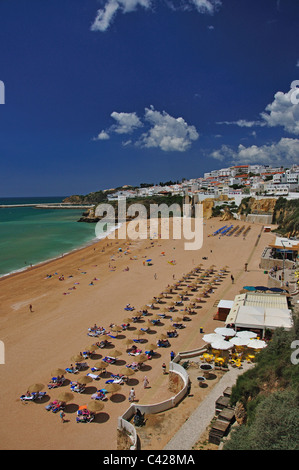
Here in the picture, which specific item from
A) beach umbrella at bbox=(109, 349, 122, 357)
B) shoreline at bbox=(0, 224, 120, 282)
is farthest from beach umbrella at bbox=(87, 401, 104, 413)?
shoreline at bbox=(0, 224, 120, 282)

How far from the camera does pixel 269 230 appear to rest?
140 feet

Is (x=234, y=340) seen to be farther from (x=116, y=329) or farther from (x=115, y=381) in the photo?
(x=116, y=329)

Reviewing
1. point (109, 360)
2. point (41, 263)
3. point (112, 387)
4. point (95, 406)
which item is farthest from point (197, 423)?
point (41, 263)

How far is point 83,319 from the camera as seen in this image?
16000 millimetres

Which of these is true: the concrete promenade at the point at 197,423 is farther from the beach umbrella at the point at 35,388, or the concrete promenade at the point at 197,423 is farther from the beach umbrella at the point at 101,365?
the beach umbrella at the point at 35,388

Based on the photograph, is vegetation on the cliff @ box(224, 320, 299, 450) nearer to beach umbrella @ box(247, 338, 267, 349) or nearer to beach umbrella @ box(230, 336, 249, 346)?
beach umbrella @ box(247, 338, 267, 349)

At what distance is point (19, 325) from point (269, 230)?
36077 millimetres

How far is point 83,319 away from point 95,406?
7.25 meters

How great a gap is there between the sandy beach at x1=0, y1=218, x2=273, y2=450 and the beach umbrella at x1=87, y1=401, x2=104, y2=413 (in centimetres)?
30

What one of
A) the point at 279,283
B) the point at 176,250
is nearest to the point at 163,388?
the point at 279,283

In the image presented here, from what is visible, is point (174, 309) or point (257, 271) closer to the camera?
point (174, 309)
